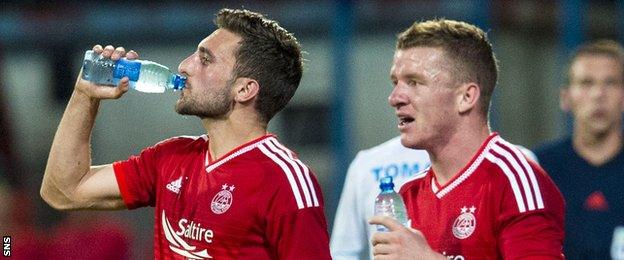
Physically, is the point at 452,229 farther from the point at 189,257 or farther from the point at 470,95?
the point at 189,257

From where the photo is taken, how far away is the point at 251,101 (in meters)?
4.64

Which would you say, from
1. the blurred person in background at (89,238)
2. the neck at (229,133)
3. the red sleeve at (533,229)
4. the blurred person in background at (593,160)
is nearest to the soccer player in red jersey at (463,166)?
the red sleeve at (533,229)

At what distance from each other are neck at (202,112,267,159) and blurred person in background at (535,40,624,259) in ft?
7.01

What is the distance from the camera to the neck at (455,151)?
434cm

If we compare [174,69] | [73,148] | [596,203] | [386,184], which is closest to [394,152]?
[596,203]

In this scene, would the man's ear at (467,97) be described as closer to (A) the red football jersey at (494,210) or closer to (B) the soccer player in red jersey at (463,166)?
(B) the soccer player in red jersey at (463,166)

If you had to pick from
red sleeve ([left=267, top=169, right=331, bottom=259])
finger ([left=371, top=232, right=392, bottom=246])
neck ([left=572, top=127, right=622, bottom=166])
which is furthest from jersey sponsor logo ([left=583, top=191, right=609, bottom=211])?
finger ([left=371, top=232, right=392, bottom=246])

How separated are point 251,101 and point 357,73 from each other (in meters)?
4.72

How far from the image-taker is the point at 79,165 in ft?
15.3

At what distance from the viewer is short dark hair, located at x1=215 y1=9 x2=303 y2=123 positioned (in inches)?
183

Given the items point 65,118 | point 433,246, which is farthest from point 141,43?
point 433,246

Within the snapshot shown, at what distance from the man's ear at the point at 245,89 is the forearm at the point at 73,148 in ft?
1.63

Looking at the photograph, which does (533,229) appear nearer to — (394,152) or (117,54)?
(117,54)

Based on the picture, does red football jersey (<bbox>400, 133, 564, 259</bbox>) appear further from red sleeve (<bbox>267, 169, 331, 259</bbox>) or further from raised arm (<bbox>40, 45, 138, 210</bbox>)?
raised arm (<bbox>40, 45, 138, 210</bbox>)
